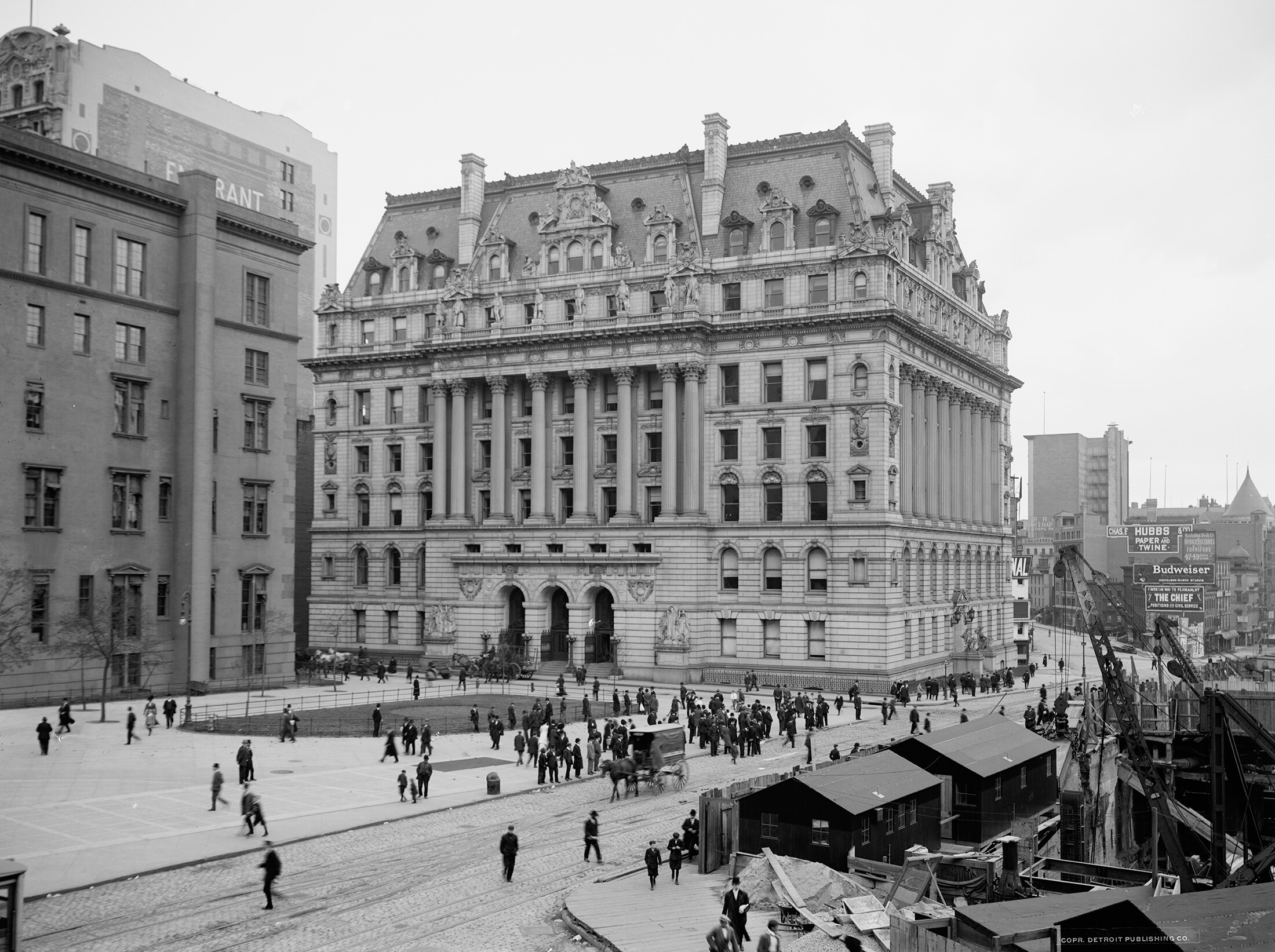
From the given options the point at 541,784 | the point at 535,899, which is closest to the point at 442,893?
the point at 535,899

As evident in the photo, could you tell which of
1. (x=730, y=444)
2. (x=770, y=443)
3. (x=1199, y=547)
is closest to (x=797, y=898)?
(x=770, y=443)

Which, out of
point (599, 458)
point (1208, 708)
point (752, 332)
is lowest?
point (1208, 708)

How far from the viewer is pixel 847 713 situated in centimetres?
6431

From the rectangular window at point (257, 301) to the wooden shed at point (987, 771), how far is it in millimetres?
45598

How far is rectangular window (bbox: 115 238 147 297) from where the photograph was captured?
61906mm

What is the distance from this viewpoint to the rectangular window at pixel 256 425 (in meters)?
68.5

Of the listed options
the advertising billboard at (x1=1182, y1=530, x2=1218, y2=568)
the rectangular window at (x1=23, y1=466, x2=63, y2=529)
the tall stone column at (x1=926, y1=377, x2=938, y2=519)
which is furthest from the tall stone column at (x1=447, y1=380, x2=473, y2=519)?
the advertising billboard at (x1=1182, y1=530, x2=1218, y2=568)

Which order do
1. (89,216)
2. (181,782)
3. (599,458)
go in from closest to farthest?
(181,782)
(89,216)
(599,458)

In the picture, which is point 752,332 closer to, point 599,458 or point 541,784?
point 599,458

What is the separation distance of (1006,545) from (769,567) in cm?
3300

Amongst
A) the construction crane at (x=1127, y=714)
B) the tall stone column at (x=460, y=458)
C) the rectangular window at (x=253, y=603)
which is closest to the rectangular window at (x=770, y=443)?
the tall stone column at (x=460, y=458)

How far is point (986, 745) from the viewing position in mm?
39000

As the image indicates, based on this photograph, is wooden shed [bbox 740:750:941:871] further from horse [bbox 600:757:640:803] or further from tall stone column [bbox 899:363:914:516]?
tall stone column [bbox 899:363:914:516]

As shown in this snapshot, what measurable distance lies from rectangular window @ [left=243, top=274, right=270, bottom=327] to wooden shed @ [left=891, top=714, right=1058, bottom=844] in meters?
45.6
